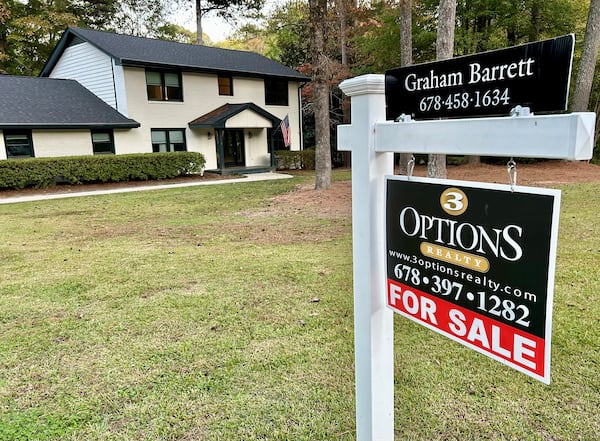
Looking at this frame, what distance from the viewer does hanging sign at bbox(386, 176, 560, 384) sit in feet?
4.66

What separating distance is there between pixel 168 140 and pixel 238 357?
58.4 feet

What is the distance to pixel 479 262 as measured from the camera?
1.57 m

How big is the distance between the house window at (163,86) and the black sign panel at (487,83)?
18916mm

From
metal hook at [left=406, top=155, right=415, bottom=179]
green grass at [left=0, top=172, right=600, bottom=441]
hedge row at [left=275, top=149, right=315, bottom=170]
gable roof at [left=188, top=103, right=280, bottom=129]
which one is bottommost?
green grass at [left=0, top=172, right=600, bottom=441]

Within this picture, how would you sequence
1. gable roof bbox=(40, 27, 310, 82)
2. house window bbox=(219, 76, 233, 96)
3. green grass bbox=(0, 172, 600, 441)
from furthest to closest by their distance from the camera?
house window bbox=(219, 76, 233, 96) → gable roof bbox=(40, 27, 310, 82) → green grass bbox=(0, 172, 600, 441)

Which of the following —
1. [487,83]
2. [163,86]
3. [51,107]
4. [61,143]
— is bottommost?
[487,83]

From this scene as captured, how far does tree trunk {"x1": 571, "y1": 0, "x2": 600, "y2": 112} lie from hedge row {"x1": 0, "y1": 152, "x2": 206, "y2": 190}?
14.1 m

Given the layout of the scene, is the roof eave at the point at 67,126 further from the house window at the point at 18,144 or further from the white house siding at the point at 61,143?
the house window at the point at 18,144

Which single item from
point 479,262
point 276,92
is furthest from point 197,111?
point 479,262

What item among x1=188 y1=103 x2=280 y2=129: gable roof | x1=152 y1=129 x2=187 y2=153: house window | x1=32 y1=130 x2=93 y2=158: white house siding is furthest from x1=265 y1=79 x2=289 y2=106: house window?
x1=32 y1=130 x2=93 y2=158: white house siding

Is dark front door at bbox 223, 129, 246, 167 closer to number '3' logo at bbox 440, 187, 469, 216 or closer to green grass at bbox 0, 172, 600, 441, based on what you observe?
green grass at bbox 0, 172, 600, 441

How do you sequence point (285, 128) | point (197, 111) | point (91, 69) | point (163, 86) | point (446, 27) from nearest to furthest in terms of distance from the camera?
1. point (446, 27)
2. point (163, 86)
3. point (91, 69)
4. point (197, 111)
5. point (285, 128)

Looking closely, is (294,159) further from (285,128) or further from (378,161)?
(378,161)

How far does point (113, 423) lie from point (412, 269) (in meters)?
1.89
